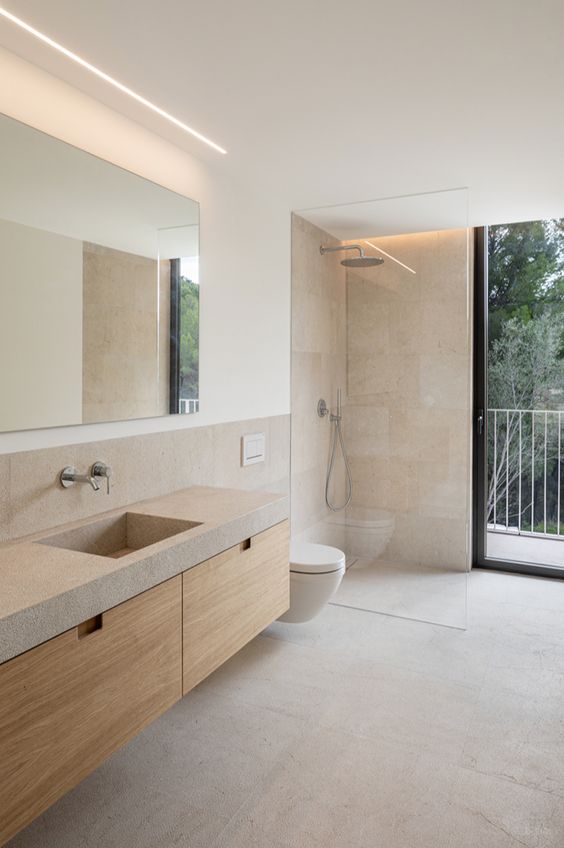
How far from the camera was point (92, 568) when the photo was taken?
1569 mm

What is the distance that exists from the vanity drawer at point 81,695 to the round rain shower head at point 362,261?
2290mm

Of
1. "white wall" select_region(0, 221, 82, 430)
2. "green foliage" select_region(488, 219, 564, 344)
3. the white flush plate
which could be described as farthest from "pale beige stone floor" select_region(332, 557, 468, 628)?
"white wall" select_region(0, 221, 82, 430)

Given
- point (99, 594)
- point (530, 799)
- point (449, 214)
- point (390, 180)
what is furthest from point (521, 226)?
point (99, 594)

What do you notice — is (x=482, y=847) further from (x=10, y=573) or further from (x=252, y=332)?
(x=252, y=332)

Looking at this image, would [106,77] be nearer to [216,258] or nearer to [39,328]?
[39,328]

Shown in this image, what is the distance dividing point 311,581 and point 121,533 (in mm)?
1057

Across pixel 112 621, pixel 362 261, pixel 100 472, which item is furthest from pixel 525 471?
pixel 112 621

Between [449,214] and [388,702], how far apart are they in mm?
2482

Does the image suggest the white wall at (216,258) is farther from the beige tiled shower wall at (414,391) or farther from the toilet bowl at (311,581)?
the toilet bowl at (311,581)

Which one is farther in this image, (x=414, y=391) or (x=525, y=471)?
(x=525, y=471)

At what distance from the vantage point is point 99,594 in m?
1.50

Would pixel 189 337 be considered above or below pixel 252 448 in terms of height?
above

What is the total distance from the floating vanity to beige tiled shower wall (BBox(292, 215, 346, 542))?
3.99 ft

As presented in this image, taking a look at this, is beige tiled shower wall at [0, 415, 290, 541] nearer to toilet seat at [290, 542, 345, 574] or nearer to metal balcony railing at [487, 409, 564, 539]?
toilet seat at [290, 542, 345, 574]
